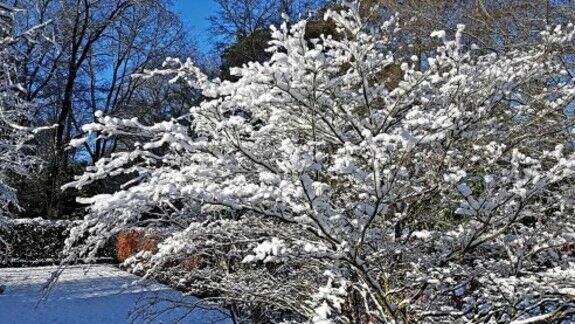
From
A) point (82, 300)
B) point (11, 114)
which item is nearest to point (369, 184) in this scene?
point (11, 114)

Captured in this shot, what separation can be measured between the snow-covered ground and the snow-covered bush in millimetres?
4002

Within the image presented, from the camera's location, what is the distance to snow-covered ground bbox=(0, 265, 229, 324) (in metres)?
7.81

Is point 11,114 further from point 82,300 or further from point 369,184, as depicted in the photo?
point 369,184

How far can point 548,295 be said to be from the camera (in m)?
2.33

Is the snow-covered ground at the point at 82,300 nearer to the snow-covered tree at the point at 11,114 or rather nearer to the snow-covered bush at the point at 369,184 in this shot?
the snow-covered tree at the point at 11,114

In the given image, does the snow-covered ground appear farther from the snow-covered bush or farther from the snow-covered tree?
the snow-covered bush

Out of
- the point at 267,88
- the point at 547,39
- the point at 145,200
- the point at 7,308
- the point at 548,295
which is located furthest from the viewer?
the point at 7,308

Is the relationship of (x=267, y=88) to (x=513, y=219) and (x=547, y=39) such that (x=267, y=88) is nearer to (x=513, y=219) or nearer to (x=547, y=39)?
(x=513, y=219)

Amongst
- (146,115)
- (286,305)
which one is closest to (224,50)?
(146,115)

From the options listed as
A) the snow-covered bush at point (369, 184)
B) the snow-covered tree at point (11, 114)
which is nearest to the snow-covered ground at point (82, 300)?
the snow-covered tree at point (11, 114)

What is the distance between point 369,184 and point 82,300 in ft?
28.2

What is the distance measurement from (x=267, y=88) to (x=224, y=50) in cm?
1544

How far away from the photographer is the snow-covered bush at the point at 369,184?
219 cm

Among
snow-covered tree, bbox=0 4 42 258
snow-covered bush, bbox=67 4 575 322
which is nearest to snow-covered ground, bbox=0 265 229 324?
snow-covered tree, bbox=0 4 42 258
